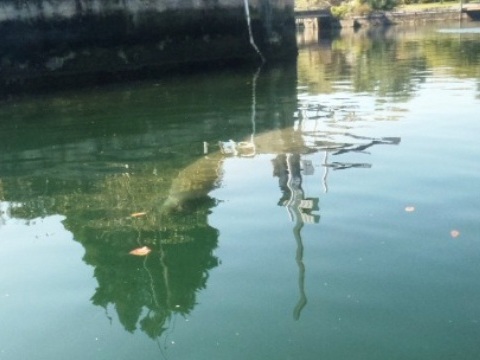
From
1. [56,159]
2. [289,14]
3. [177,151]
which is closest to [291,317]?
[177,151]

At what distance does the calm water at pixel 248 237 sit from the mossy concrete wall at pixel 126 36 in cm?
627

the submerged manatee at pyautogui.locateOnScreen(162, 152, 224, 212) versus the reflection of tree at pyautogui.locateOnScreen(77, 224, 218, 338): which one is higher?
the submerged manatee at pyautogui.locateOnScreen(162, 152, 224, 212)

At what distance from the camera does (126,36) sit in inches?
657

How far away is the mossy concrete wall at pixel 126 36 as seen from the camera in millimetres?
15297

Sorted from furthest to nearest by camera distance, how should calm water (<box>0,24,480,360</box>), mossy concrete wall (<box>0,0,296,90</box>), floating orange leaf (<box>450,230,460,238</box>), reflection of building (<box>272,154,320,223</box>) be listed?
mossy concrete wall (<box>0,0,296,90</box>) < reflection of building (<box>272,154,320,223</box>) < floating orange leaf (<box>450,230,460,238</box>) < calm water (<box>0,24,480,360</box>)

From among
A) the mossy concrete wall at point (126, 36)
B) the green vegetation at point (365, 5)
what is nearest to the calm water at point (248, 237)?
the mossy concrete wall at point (126, 36)

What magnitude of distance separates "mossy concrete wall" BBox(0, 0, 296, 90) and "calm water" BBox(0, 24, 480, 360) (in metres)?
6.27

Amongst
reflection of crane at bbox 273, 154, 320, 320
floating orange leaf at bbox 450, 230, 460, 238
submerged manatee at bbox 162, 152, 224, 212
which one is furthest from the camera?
submerged manatee at bbox 162, 152, 224, 212

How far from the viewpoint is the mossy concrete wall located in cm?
1530

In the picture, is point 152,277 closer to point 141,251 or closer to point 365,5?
point 141,251

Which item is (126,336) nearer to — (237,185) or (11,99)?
(237,185)

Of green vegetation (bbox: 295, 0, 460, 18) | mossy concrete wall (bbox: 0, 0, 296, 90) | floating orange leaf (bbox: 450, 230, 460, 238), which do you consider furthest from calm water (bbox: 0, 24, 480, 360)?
green vegetation (bbox: 295, 0, 460, 18)

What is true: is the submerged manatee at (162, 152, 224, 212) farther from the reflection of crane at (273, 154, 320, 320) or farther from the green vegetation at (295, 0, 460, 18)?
the green vegetation at (295, 0, 460, 18)

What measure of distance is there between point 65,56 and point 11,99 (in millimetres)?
2286
